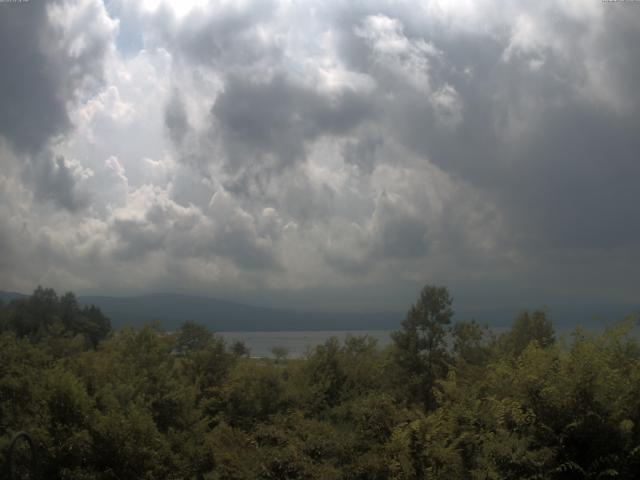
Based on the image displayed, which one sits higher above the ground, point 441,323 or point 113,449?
point 441,323

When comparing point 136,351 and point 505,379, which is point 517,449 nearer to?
point 505,379

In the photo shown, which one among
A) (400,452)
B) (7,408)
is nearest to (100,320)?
(7,408)

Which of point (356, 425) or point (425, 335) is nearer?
point (356, 425)

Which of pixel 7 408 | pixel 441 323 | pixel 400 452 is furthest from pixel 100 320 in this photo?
pixel 400 452

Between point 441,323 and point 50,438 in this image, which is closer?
point 50,438

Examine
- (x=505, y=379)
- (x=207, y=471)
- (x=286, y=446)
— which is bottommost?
(x=207, y=471)

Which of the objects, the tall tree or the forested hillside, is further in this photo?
the tall tree

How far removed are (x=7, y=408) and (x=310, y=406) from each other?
1219cm

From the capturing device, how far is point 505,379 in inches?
618

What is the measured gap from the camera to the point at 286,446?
1662 cm

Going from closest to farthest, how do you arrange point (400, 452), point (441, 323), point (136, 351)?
point (400, 452) → point (136, 351) → point (441, 323)

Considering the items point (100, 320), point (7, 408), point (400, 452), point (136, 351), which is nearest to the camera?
point (400, 452)

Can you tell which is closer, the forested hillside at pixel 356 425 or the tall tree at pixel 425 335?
the forested hillside at pixel 356 425

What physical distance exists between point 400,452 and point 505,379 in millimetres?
3225
